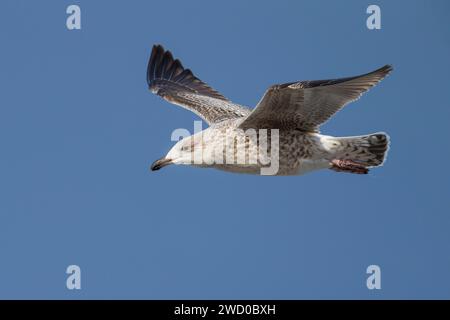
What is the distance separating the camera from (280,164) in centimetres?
862

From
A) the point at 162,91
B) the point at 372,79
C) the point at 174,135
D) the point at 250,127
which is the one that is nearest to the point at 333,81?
the point at 372,79

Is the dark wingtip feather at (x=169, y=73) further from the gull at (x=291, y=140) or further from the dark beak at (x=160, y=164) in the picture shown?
the dark beak at (x=160, y=164)

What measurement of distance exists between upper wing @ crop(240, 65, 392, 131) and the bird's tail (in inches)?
16.2

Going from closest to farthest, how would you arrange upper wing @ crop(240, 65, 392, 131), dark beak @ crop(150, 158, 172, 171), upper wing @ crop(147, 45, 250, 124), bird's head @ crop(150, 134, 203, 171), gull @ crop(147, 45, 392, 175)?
upper wing @ crop(240, 65, 392, 131) < gull @ crop(147, 45, 392, 175) < bird's head @ crop(150, 134, 203, 171) < dark beak @ crop(150, 158, 172, 171) < upper wing @ crop(147, 45, 250, 124)

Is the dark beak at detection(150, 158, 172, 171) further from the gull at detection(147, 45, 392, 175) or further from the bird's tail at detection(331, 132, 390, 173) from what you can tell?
the bird's tail at detection(331, 132, 390, 173)

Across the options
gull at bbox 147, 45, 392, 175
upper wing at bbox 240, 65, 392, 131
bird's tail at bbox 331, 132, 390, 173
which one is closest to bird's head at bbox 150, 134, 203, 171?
gull at bbox 147, 45, 392, 175

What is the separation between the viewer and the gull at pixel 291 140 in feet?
27.0

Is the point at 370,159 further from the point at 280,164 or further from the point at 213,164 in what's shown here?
the point at 213,164

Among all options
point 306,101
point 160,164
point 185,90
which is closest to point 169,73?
point 185,90

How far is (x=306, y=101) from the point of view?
8320 millimetres

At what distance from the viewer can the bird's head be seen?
8.70 meters

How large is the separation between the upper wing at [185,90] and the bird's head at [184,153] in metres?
1.07

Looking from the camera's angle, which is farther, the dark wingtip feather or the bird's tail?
the dark wingtip feather

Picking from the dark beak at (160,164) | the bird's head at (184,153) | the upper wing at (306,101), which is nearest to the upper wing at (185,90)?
the bird's head at (184,153)
